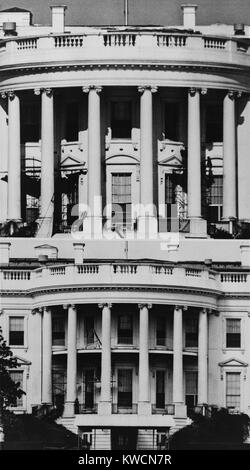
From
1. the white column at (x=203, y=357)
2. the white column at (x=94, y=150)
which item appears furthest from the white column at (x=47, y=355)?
the white column at (x=94, y=150)

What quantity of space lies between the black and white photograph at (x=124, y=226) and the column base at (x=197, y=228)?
143mm

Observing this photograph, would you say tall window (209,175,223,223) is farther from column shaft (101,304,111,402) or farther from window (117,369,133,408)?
column shaft (101,304,111,402)

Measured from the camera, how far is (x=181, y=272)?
436 feet

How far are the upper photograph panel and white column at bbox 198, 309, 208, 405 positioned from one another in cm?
1558

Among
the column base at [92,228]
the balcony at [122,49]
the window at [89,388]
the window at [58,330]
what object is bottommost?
the window at [89,388]

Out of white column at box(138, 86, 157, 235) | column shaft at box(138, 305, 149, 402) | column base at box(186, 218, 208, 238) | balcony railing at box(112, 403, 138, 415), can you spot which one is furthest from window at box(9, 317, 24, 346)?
white column at box(138, 86, 157, 235)

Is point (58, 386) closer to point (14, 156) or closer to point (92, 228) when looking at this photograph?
point (92, 228)

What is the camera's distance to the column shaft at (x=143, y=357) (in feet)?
432

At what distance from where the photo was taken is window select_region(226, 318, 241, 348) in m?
134

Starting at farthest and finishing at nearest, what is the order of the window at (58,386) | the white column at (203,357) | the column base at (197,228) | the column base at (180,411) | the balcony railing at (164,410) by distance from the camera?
the column base at (197,228) < the white column at (203,357) < the window at (58,386) < the balcony railing at (164,410) < the column base at (180,411)

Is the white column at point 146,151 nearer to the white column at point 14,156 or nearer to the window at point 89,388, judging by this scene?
the white column at point 14,156

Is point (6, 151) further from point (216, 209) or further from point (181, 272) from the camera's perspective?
point (181, 272)
